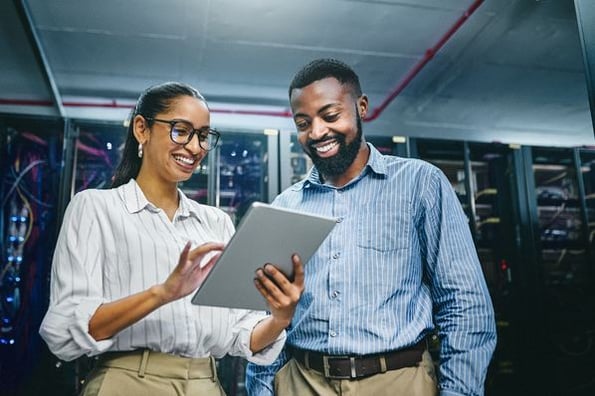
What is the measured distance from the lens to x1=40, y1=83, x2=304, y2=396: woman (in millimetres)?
1017

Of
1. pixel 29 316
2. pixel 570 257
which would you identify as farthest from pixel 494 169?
pixel 29 316

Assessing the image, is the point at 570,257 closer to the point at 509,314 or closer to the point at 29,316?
the point at 509,314

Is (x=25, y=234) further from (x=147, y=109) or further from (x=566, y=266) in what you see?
(x=566, y=266)

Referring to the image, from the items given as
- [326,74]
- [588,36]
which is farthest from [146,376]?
[588,36]

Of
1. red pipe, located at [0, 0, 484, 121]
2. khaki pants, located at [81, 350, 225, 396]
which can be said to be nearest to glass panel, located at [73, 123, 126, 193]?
red pipe, located at [0, 0, 484, 121]

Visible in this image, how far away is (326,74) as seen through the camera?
157 cm

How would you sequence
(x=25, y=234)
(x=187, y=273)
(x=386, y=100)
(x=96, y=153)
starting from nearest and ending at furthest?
(x=187, y=273) < (x=25, y=234) < (x=96, y=153) < (x=386, y=100)

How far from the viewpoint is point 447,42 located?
346 cm

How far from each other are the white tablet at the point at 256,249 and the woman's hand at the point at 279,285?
0.01 m

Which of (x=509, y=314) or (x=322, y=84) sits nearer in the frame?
(x=322, y=84)

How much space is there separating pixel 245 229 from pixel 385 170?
0.75 m

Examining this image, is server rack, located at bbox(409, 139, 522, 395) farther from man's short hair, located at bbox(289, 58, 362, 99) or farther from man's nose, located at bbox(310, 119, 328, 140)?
man's nose, located at bbox(310, 119, 328, 140)

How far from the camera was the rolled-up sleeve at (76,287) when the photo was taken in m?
1.01

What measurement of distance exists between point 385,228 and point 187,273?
2.26 feet
